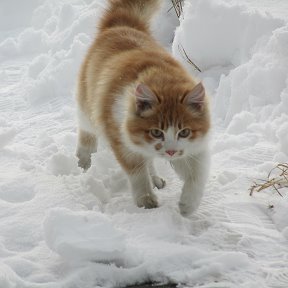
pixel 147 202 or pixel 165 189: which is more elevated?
pixel 147 202

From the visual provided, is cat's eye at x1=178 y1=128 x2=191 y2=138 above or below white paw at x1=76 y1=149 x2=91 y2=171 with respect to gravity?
above

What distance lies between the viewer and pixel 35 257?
251cm

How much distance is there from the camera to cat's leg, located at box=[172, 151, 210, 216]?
2971 millimetres

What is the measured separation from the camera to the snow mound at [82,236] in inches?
93.5

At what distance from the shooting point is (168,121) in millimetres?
2787

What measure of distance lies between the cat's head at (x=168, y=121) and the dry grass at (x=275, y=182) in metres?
0.46

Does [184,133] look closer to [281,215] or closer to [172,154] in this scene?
[172,154]

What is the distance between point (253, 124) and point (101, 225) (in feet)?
5.65

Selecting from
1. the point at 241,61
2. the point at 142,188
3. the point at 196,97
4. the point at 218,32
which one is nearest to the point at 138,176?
the point at 142,188

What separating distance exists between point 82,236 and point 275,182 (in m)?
1.22

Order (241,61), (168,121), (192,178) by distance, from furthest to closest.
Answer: (241,61)
(192,178)
(168,121)

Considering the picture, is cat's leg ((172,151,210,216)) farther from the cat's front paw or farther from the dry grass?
the dry grass

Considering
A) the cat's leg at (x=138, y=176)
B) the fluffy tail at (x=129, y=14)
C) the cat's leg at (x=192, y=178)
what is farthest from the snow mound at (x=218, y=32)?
the cat's leg at (x=138, y=176)


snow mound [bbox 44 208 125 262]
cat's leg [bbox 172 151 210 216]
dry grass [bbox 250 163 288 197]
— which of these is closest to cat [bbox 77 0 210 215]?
cat's leg [bbox 172 151 210 216]
